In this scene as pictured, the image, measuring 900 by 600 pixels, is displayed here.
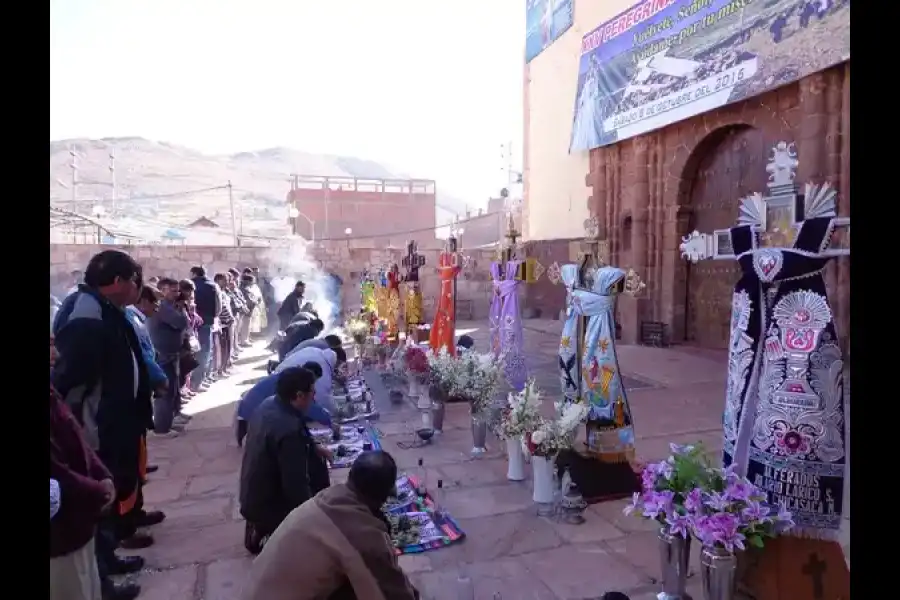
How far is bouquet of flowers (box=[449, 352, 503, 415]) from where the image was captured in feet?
18.4

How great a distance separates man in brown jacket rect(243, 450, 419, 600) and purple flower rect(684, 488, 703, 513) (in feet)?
4.53

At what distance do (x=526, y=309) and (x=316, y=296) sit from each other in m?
6.29

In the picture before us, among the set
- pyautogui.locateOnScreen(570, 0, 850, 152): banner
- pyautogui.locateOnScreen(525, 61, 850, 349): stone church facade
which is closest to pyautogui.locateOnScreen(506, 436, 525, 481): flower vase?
pyautogui.locateOnScreen(525, 61, 850, 349): stone church facade

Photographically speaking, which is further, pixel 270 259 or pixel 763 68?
pixel 270 259

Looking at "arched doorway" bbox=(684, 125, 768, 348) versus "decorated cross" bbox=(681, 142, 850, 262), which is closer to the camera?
"decorated cross" bbox=(681, 142, 850, 262)

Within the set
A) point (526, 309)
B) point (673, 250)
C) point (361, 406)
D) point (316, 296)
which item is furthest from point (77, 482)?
point (526, 309)

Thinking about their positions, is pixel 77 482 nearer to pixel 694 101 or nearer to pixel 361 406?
pixel 361 406

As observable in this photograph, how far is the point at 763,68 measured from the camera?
32.1 feet

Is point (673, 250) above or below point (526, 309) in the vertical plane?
above

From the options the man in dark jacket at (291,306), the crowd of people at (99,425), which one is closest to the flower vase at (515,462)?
the crowd of people at (99,425)

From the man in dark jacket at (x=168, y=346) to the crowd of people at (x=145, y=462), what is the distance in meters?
0.01

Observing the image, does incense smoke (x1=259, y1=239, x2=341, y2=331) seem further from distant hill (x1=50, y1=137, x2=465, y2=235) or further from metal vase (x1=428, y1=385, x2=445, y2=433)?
distant hill (x1=50, y1=137, x2=465, y2=235)

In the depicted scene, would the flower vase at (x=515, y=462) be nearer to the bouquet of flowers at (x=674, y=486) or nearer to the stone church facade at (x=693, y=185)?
the bouquet of flowers at (x=674, y=486)

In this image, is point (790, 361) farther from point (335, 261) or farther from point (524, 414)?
point (335, 261)
